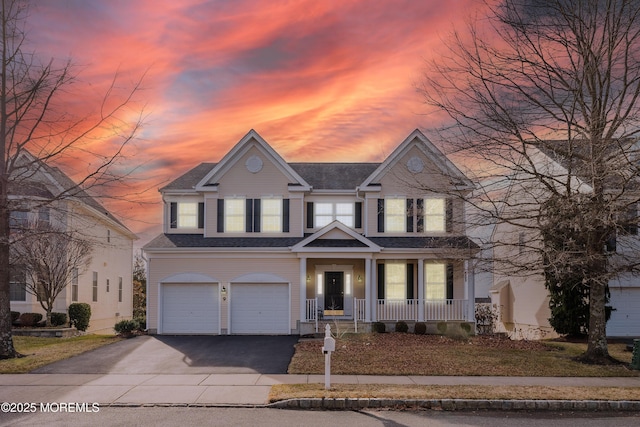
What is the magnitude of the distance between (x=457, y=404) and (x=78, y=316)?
24.4 m

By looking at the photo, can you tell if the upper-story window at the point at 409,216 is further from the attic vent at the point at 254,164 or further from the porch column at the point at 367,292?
the attic vent at the point at 254,164

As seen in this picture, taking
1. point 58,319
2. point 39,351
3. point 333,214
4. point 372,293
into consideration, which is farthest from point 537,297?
point 58,319

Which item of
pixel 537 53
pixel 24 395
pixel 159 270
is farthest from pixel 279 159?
pixel 24 395

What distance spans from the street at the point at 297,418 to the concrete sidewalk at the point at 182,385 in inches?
23.2

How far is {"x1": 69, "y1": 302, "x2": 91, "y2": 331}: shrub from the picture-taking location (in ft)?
104

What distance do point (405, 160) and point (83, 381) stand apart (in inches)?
720

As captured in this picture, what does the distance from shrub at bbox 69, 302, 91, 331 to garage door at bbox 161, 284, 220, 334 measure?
6547 millimetres

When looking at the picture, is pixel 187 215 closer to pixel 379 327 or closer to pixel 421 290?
pixel 379 327

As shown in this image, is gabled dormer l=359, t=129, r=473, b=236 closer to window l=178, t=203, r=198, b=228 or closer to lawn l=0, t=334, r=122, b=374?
window l=178, t=203, r=198, b=228

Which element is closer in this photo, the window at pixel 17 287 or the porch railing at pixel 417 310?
the porch railing at pixel 417 310

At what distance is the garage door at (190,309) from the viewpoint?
28.1m

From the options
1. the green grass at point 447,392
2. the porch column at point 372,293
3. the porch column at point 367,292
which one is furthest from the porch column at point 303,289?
the green grass at point 447,392

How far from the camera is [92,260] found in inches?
1419

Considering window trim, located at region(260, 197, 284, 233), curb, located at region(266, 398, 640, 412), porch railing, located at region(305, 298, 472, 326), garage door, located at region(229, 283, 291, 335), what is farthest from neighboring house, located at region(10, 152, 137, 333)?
curb, located at region(266, 398, 640, 412)
